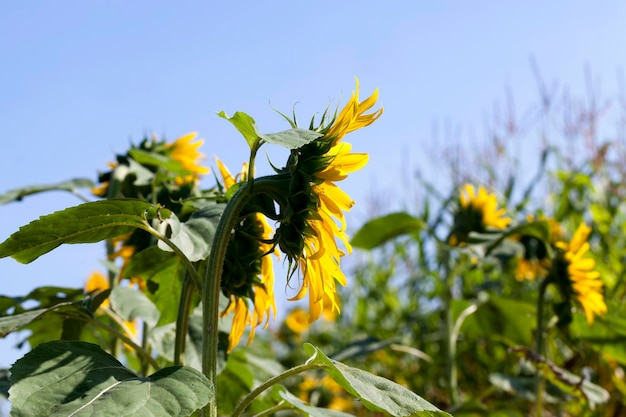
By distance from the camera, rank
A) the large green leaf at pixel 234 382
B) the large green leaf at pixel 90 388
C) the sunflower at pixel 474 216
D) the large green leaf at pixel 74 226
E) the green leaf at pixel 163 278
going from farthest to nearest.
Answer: the sunflower at pixel 474 216, the large green leaf at pixel 234 382, the green leaf at pixel 163 278, the large green leaf at pixel 74 226, the large green leaf at pixel 90 388

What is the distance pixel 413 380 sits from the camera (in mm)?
2539

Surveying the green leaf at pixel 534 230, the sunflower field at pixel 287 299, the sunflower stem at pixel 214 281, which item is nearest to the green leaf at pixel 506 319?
Answer: the sunflower field at pixel 287 299

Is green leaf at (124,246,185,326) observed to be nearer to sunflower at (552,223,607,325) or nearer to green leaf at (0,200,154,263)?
green leaf at (0,200,154,263)

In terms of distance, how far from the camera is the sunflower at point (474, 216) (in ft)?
6.60

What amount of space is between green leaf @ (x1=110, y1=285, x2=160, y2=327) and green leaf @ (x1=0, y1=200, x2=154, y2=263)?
303 millimetres

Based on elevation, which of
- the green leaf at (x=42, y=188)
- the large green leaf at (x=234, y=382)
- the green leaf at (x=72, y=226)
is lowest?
the large green leaf at (x=234, y=382)

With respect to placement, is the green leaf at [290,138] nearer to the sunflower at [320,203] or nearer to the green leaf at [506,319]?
the sunflower at [320,203]

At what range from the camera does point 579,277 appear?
5.23 feet

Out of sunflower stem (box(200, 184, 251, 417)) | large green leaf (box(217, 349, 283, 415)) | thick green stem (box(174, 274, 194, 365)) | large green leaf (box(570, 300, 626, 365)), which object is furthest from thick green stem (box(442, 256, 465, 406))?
sunflower stem (box(200, 184, 251, 417))

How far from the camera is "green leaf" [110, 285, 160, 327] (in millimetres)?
1074

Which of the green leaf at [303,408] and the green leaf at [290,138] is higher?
the green leaf at [290,138]

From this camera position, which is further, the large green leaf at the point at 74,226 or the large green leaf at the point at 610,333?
the large green leaf at the point at 610,333

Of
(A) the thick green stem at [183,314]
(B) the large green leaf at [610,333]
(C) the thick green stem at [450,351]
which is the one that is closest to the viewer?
(A) the thick green stem at [183,314]

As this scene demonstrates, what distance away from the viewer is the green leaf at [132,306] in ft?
3.52
